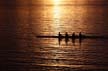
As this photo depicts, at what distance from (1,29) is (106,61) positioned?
6657 mm

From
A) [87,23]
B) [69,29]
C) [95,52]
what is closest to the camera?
[95,52]

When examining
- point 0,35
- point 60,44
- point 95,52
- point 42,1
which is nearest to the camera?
point 95,52

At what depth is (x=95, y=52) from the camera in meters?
13.1

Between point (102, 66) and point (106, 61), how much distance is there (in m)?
0.55

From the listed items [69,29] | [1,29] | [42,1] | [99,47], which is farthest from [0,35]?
[42,1]

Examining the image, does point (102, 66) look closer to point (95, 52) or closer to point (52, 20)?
point (95, 52)

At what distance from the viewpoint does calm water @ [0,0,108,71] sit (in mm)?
11602

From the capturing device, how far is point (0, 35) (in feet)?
53.3

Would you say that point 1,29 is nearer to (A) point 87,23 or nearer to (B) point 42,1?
(A) point 87,23

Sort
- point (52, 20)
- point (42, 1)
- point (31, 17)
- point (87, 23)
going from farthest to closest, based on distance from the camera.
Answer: point (42, 1)
point (31, 17)
point (52, 20)
point (87, 23)

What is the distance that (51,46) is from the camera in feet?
46.1

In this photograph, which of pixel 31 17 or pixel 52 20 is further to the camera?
pixel 31 17

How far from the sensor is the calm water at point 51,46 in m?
11.6

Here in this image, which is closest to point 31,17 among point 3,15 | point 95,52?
point 3,15
